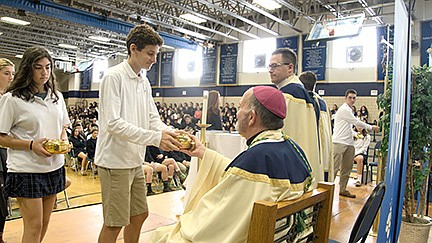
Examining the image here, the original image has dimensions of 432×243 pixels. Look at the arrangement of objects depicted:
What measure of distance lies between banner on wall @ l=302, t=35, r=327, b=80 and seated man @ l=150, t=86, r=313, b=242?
11.3m

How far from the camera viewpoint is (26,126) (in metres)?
2.13

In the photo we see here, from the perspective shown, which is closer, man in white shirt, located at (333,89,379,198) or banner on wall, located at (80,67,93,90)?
man in white shirt, located at (333,89,379,198)

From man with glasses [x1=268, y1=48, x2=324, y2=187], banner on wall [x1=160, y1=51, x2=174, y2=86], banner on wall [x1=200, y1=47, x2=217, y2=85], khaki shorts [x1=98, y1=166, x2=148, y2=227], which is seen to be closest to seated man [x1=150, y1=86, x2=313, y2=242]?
khaki shorts [x1=98, y1=166, x2=148, y2=227]

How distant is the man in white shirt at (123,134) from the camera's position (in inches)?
77.9

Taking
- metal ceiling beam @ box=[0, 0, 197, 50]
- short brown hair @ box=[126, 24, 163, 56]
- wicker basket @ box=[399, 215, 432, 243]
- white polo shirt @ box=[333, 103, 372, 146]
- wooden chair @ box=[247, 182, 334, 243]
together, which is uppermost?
metal ceiling beam @ box=[0, 0, 197, 50]

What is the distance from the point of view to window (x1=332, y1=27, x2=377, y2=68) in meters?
11.3

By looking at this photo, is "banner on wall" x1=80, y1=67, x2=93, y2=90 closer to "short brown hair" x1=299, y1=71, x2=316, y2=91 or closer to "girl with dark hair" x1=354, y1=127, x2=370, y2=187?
"girl with dark hair" x1=354, y1=127, x2=370, y2=187

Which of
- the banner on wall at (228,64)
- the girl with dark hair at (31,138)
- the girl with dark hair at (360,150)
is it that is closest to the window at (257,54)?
the banner on wall at (228,64)

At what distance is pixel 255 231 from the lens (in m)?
1.17

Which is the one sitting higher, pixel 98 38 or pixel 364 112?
pixel 98 38

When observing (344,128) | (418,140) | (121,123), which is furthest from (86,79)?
(121,123)

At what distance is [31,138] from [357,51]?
11.2 metres

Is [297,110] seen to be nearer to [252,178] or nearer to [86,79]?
[252,178]

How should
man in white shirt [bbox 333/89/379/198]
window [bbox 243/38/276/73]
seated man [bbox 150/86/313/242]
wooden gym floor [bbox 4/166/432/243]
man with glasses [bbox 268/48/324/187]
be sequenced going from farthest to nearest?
1. window [bbox 243/38/276/73]
2. man in white shirt [bbox 333/89/379/198]
3. wooden gym floor [bbox 4/166/432/243]
4. man with glasses [bbox 268/48/324/187]
5. seated man [bbox 150/86/313/242]
